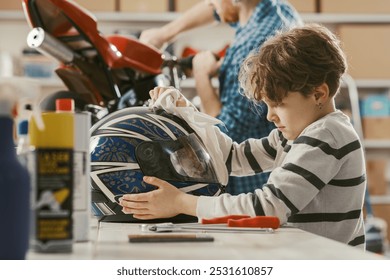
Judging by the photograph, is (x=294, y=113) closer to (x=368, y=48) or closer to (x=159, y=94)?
(x=159, y=94)

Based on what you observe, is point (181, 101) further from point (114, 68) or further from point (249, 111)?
point (249, 111)

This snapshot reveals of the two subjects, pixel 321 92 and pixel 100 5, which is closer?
pixel 321 92

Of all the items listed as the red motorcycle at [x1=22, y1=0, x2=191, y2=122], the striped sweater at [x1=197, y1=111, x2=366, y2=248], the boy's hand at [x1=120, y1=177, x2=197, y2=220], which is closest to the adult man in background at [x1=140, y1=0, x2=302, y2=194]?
the red motorcycle at [x1=22, y1=0, x2=191, y2=122]

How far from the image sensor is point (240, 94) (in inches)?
59.5

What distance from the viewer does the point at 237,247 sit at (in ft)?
2.25

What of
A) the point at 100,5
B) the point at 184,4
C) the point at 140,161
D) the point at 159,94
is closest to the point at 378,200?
the point at 184,4

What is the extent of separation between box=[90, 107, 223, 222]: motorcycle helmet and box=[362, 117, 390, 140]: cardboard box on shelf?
2686 millimetres

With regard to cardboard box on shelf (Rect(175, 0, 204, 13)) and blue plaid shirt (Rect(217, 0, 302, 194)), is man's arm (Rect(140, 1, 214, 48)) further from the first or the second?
cardboard box on shelf (Rect(175, 0, 204, 13))

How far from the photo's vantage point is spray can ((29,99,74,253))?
0.59 meters

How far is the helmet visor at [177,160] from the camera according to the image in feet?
3.20

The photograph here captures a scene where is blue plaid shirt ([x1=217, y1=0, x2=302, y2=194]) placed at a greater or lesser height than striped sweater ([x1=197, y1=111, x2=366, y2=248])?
greater

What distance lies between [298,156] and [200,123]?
0.56 ft

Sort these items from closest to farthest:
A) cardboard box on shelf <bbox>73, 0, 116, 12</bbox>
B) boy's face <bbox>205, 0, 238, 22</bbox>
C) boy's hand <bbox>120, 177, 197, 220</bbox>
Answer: boy's hand <bbox>120, 177, 197, 220</bbox>, boy's face <bbox>205, 0, 238, 22</bbox>, cardboard box on shelf <bbox>73, 0, 116, 12</bbox>

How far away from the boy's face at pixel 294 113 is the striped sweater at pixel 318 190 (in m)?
0.04
